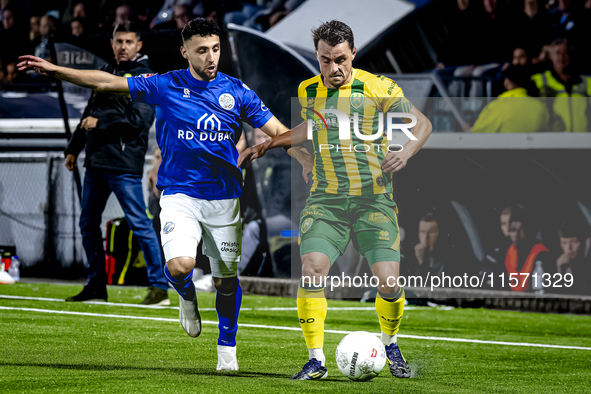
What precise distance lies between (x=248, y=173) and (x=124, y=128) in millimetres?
2641

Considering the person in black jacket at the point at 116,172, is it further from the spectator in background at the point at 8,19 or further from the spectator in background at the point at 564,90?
the spectator in background at the point at 8,19

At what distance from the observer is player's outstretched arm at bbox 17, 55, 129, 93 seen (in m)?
4.28

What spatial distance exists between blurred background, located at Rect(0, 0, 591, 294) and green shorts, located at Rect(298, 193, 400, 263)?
3925 mm

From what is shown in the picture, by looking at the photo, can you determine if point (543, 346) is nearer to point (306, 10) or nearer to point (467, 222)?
point (467, 222)

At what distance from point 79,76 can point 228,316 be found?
5.40 feet

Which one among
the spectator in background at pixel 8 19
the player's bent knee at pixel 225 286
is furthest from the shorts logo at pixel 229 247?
the spectator in background at pixel 8 19

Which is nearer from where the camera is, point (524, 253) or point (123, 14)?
point (524, 253)

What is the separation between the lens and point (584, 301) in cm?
842

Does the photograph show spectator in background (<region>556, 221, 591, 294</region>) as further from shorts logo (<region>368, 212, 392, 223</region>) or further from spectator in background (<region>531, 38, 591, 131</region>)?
shorts logo (<region>368, 212, 392, 223</region>)

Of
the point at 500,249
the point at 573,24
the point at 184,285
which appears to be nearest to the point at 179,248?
the point at 184,285

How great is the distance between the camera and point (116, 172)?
748 cm

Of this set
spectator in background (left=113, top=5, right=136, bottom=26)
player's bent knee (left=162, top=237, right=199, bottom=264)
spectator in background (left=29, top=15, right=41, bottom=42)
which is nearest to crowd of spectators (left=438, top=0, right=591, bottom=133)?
spectator in background (left=113, top=5, right=136, bottom=26)

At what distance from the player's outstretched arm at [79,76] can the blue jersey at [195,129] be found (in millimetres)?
97

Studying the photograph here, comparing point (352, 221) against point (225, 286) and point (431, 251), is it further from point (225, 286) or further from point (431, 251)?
point (431, 251)
